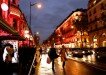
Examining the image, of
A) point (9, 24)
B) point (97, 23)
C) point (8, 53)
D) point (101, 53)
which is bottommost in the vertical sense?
point (101, 53)

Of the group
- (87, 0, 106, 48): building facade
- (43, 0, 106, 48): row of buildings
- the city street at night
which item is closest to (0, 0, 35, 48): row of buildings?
the city street at night

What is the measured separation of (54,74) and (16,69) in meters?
3.12

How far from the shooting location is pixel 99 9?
282 ft

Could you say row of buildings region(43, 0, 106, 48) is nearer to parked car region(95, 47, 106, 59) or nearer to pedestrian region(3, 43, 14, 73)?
parked car region(95, 47, 106, 59)

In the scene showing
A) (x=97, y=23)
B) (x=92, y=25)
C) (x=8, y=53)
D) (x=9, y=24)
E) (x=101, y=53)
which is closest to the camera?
(x=8, y=53)

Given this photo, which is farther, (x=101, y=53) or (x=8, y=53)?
(x=101, y=53)

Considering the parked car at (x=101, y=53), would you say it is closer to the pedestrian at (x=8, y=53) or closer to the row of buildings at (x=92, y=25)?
the pedestrian at (x=8, y=53)

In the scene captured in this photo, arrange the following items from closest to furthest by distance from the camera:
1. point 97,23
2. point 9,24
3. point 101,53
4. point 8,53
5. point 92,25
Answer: point 8,53 → point 9,24 → point 101,53 → point 97,23 → point 92,25

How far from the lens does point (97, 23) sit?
89188 millimetres

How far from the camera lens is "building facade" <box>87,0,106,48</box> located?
81787mm

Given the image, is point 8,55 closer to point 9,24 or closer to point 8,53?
point 8,53

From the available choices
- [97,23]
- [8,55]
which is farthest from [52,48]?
[97,23]

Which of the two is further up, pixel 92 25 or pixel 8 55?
pixel 92 25

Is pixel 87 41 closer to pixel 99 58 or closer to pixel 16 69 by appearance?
pixel 99 58
